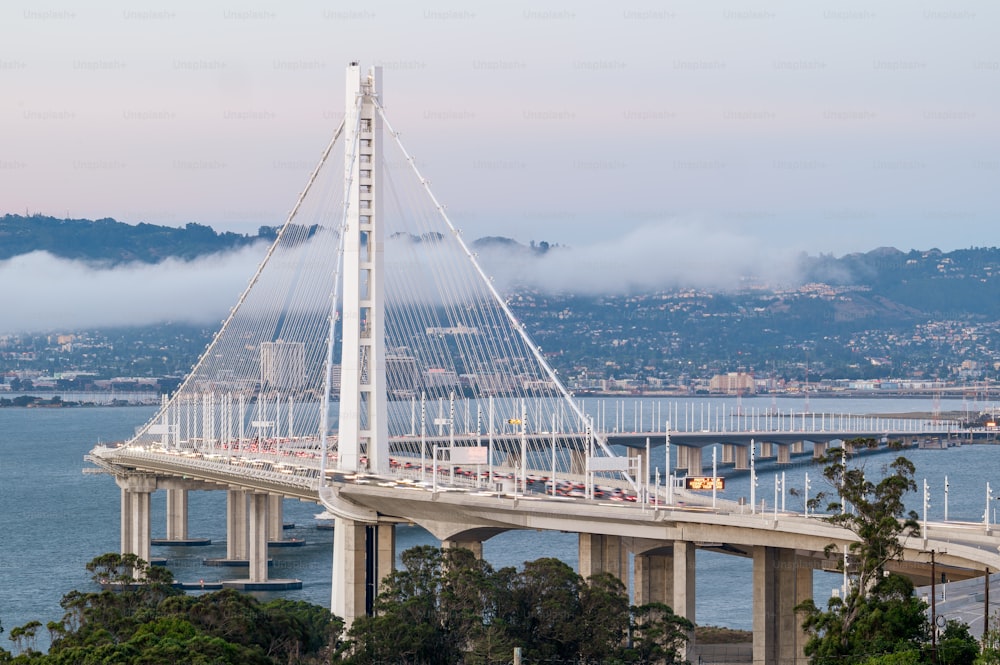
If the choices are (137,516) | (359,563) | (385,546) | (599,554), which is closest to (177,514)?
(137,516)

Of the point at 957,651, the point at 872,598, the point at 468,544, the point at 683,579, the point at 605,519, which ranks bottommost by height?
the point at 683,579

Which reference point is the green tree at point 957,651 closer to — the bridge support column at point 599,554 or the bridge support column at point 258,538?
the bridge support column at point 599,554

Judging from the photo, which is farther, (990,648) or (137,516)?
(137,516)

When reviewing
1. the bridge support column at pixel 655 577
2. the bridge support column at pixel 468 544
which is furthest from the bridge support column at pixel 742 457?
the bridge support column at pixel 655 577

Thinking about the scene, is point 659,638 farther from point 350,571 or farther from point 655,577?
point 350,571

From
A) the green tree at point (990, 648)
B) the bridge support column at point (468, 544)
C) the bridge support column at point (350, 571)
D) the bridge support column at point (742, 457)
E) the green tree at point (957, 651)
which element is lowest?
the bridge support column at point (742, 457)

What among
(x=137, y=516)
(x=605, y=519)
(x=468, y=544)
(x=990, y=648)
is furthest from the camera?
(x=137, y=516)

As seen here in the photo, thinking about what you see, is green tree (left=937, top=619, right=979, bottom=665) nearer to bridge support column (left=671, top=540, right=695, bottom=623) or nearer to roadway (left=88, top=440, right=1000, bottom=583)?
roadway (left=88, top=440, right=1000, bottom=583)
